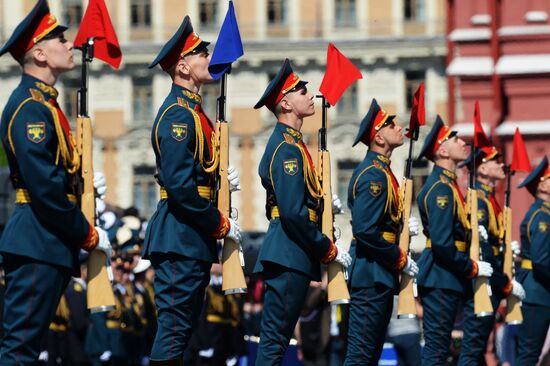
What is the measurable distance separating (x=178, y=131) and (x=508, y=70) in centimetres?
1379

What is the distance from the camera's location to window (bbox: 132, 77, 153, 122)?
185ft

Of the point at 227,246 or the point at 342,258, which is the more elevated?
the point at 227,246

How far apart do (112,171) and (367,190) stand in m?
44.1

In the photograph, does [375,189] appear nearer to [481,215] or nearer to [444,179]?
[444,179]

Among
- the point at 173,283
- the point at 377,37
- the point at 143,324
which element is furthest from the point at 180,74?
the point at 377,37

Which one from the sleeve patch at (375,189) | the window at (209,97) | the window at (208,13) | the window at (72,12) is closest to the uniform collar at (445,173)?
the sleeve patch at (375,189)

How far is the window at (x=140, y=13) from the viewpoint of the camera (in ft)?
189

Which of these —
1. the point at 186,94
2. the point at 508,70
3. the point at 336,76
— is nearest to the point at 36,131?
the point at 186,94

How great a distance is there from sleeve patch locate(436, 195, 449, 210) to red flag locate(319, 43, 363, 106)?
5.12 feet

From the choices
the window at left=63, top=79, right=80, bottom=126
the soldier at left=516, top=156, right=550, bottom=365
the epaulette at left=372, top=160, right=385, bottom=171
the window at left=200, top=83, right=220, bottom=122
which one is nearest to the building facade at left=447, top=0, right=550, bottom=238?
the soldier at left=516, top=156, right=550, bottom=365

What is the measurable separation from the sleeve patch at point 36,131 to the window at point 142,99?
45.9 m

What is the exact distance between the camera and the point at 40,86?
35.1ft

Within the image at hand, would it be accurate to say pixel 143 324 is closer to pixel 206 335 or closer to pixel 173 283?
pixel 206 335

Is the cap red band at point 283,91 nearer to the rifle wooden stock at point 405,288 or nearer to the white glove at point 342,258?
the white glove at point 342,258
